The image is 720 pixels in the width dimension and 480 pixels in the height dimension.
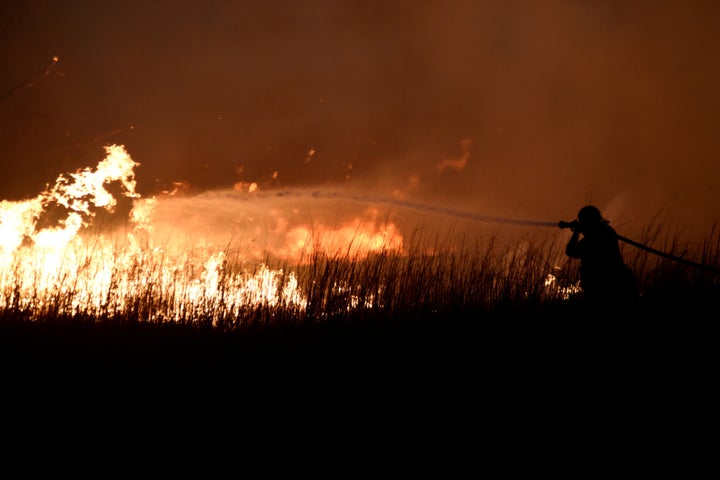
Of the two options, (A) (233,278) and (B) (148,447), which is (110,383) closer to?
(B) (148,447)

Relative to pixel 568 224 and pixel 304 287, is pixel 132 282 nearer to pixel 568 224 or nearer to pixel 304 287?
pixel 304 287

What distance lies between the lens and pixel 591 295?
5230 mm

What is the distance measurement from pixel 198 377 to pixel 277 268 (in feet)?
9.81

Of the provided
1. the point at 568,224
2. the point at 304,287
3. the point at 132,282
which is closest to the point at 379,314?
the point at 304,287

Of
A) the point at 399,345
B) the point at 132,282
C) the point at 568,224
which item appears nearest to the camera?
the point at 399,345

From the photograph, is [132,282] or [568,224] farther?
[132,282]

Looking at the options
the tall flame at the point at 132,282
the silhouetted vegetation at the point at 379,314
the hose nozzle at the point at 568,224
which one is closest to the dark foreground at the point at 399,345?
the silhouetted vegetation at the point at 379,314

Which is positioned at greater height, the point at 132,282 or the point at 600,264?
the point at 600,264

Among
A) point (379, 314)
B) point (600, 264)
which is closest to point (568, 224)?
point (600, 264)

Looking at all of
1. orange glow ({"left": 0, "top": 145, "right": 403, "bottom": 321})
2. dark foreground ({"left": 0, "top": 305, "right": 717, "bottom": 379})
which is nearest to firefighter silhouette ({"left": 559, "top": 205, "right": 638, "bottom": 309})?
dark foreground ({"left": 0, "top": 305, "right": 717, "bottom": 379})

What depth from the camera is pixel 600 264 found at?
17.5ft

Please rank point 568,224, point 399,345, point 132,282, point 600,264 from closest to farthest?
point 399,345 → point 600,264 → point 568,224 → point 132,282

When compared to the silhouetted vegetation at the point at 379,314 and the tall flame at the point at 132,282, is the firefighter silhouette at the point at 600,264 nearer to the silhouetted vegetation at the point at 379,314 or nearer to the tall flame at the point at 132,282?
the silhouetted vegetation at the point at 379,314

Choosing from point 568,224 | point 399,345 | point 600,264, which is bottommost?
point 399,345
